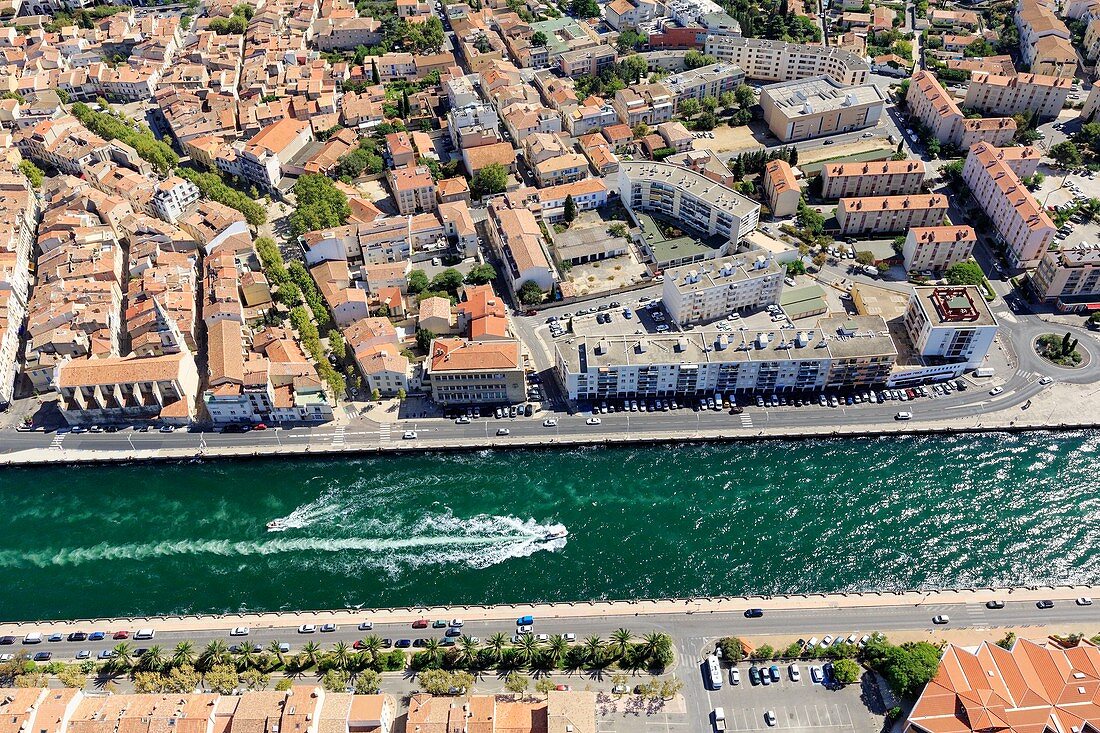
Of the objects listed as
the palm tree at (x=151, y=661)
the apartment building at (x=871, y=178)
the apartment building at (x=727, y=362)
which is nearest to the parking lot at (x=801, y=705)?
the apartment building at (x=727, y=362)

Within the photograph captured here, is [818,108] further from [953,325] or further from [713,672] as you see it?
[713,672]

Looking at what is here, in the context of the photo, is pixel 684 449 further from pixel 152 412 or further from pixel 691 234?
pixel 152 412

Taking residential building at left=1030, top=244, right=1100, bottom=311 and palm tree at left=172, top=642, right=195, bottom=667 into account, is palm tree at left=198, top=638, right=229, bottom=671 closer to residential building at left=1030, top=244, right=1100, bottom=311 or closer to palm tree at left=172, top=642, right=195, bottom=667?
palm tree at left=172, top=642, right=195, bottom=667

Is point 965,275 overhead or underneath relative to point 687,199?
underneath

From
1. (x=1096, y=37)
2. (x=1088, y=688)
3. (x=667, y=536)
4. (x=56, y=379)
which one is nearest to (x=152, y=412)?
(x=56, y=379)

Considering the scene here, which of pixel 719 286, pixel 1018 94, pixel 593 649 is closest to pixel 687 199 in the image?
pixel 719 286

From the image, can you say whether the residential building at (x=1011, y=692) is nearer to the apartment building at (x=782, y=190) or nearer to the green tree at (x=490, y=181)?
the apartment building at (x=782, y=190)
